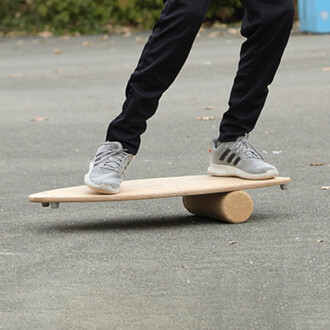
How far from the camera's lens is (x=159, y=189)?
390cm

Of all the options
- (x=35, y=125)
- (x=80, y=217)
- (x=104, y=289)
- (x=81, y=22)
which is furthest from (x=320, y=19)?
(x=104, y=289)

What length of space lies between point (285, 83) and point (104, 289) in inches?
264

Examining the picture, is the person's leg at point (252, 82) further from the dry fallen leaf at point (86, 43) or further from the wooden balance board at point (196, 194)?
the dry fallen leaf at point (86, 43)

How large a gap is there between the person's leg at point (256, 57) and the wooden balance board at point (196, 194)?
0.24 metres

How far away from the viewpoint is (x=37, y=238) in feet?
12.4

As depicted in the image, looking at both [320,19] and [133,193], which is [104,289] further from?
[320,19]

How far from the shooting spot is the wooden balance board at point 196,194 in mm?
3812

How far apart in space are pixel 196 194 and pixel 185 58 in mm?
524

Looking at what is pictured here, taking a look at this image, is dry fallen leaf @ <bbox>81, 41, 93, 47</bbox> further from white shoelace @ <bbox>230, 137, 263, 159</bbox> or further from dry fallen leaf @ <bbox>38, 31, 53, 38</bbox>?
white shoelace @ <bbox>230, 137, 263, 159</bbox>

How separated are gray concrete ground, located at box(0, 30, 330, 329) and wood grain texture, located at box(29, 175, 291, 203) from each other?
5.5 inches

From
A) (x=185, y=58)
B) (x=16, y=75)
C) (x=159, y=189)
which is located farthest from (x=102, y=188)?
(x=16, y=75)

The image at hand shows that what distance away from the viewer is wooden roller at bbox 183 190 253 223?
153 inches

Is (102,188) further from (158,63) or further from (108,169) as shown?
(158,63)

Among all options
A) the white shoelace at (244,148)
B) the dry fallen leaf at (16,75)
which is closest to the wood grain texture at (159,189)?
the white shoelace at (244,148)
